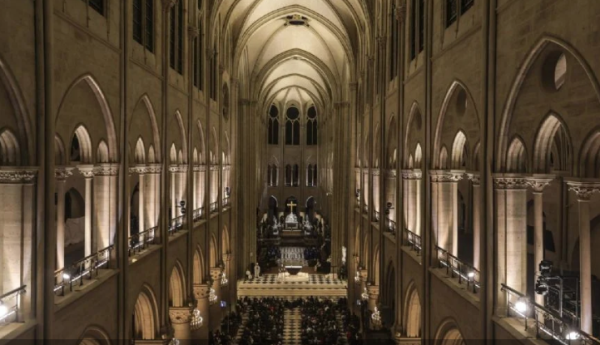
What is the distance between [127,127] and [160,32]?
4.91 meters

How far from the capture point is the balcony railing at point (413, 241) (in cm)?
1696

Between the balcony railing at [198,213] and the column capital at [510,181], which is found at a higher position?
the column capital at [510,181]

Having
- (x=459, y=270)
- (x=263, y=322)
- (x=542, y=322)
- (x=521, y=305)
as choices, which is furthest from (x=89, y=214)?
(x=263, y=322)

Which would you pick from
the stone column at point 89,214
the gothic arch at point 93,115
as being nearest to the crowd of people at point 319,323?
the stone column at point 89,214

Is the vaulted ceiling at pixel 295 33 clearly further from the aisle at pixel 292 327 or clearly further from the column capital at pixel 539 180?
the column capital at pixel 539 180

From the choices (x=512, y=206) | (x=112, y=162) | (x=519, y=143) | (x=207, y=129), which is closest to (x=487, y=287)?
(x=512, y=206)

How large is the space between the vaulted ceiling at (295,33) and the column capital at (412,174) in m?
10.7

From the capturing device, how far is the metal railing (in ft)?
25.7

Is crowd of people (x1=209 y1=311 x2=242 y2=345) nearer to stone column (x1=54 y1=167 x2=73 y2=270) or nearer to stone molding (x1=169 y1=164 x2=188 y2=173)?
stone molding (x1=169 y1=164 x2=188 y2=173)

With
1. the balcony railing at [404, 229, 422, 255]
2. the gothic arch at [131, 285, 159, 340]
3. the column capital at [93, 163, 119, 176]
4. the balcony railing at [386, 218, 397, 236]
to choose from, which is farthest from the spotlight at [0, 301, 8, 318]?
the balcony railing at [386, 218, 397, 236]

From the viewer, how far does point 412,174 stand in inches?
703

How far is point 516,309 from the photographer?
960cm

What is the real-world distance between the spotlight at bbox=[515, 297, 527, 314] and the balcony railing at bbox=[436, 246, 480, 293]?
1927mm

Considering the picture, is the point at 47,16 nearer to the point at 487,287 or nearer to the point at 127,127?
the point at 127,127
